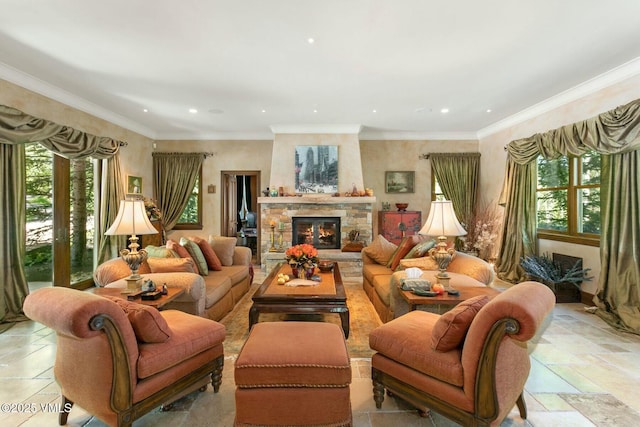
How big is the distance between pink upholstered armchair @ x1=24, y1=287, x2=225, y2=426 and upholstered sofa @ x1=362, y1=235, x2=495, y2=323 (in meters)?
1.99

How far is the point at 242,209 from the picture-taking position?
836 centimetres

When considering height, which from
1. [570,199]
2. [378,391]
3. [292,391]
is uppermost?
[570,199]

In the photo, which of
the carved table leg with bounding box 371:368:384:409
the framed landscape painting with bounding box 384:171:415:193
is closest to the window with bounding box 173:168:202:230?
the framed landscape painting with bounding box 384:171:415:193

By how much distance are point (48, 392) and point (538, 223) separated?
647 centimetres

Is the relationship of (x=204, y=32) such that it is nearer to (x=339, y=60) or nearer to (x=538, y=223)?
(x=339, y=60)

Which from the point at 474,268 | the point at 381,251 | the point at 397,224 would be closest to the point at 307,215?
the point at 397,224

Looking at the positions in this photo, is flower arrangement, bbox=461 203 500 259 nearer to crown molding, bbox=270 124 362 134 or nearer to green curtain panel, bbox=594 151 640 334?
green curtain panel, bbox=594 151 640 334

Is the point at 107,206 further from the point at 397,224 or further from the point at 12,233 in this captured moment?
the point at 397,224

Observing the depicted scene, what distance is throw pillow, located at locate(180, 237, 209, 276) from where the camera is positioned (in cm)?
380

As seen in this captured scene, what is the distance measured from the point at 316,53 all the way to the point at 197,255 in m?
2.68

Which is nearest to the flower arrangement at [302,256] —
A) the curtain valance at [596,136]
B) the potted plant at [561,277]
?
the potted plant at [561,277]

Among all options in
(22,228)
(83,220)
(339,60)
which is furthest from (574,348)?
(83,220)

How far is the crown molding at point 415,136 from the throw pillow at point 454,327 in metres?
5.52

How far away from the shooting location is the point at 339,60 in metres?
3.45
